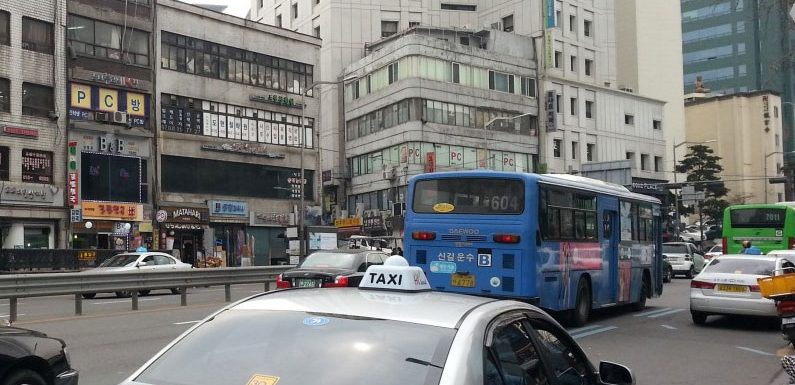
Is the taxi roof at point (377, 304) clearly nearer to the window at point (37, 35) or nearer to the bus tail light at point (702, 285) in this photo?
the bus tail light at point (702, 285)

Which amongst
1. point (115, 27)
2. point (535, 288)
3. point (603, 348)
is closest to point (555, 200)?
point (535, 288)

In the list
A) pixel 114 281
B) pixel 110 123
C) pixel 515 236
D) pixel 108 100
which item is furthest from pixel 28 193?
pixel 515 236

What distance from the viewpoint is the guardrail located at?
1516cm

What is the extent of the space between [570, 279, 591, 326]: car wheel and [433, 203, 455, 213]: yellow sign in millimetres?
3011

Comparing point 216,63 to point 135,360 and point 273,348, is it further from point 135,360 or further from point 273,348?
point 273,348

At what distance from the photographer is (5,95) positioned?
35.6 meters

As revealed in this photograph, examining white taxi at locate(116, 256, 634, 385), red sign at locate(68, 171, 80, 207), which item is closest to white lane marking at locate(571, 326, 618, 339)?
white taxi at locate(116, 256, 634, 385)

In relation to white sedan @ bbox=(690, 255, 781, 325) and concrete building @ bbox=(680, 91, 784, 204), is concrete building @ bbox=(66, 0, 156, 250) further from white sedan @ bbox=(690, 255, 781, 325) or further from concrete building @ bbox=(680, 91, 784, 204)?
concrete building @ bbox=(680, 91, 784, 204)

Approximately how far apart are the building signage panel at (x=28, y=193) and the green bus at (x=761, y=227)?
102 feet

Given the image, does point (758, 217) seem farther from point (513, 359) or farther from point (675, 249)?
point (513, 359)

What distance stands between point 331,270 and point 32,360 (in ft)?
29.4

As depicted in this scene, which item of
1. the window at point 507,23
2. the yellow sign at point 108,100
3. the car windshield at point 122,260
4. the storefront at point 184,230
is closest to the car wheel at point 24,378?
the car windshield at point 122,260

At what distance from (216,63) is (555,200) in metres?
36.7

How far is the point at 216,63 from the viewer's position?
152ft
